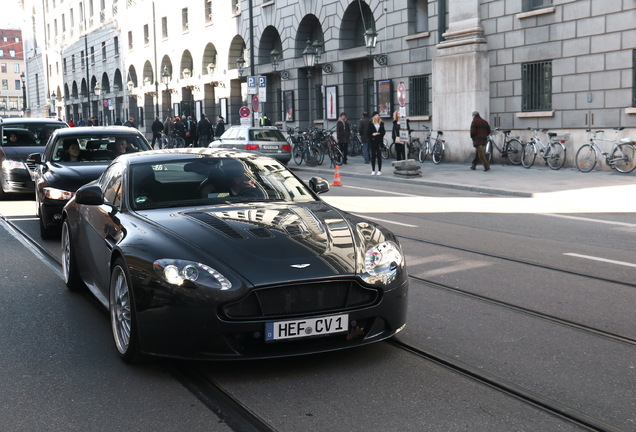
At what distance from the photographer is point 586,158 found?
856 inches

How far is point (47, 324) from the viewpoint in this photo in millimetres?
6391

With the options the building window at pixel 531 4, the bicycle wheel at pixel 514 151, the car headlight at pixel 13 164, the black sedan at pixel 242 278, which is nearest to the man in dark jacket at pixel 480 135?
the bicycle wheel at pixel 514 151

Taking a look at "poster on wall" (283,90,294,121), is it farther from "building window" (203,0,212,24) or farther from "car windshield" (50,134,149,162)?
"car windshield" (50,134,149,162)

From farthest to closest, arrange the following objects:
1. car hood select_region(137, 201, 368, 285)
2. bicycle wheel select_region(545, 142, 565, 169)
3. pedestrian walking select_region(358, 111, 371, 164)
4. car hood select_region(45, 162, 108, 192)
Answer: pedestrian walking select_region(358, 111, 371, 164) → bicycle wheel select_region(545, 142, 565, 169) → car hood select_region(45, 162, 108, 192) → car hood select_region(137, 201, 368, 285)

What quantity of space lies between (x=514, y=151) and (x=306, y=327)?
20726 millimetres

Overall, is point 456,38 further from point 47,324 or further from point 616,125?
point 47,324

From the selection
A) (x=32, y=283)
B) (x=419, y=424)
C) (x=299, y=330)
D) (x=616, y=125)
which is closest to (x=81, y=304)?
(x=32, y=283)

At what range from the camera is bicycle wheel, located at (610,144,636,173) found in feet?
67.5

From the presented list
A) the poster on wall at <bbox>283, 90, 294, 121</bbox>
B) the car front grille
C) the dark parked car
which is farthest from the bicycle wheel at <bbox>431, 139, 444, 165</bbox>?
the car front grille

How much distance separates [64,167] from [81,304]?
4811mm

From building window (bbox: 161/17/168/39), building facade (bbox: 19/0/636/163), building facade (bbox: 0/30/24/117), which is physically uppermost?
building facade (bbox: 0/30/24/117)

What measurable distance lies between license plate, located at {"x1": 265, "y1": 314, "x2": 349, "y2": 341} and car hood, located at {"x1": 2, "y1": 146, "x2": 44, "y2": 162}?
13.0 metres

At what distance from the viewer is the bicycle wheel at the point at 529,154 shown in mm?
23578

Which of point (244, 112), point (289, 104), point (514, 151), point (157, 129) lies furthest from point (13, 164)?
point (157, 129)
